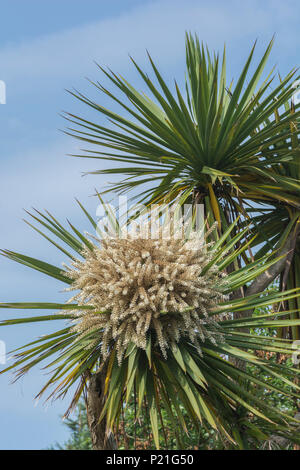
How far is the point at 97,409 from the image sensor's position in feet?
14.5

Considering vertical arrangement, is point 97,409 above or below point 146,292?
below

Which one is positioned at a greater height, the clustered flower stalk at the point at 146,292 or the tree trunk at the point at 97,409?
the clustered flower stalk at the point at 146,292

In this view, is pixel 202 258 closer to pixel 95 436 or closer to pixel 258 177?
pixel 95 436

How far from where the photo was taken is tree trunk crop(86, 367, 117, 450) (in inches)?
172

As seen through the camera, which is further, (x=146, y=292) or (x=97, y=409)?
(x=97, y=409)

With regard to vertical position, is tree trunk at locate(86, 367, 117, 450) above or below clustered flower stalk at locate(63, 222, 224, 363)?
below

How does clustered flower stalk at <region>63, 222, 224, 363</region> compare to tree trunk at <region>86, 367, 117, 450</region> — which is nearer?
clustered flower stalk at <region>63, 222, 224, 363</region>

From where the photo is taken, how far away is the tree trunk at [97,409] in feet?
14.4

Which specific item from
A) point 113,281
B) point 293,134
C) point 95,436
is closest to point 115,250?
point 113,281

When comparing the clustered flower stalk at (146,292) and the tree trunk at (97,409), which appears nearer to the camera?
the clustered flower stalk at (146,292)

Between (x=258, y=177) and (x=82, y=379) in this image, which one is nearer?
(x=82, y=379)

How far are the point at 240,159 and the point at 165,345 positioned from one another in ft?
8.99

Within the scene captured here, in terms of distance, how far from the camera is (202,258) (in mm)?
4277
